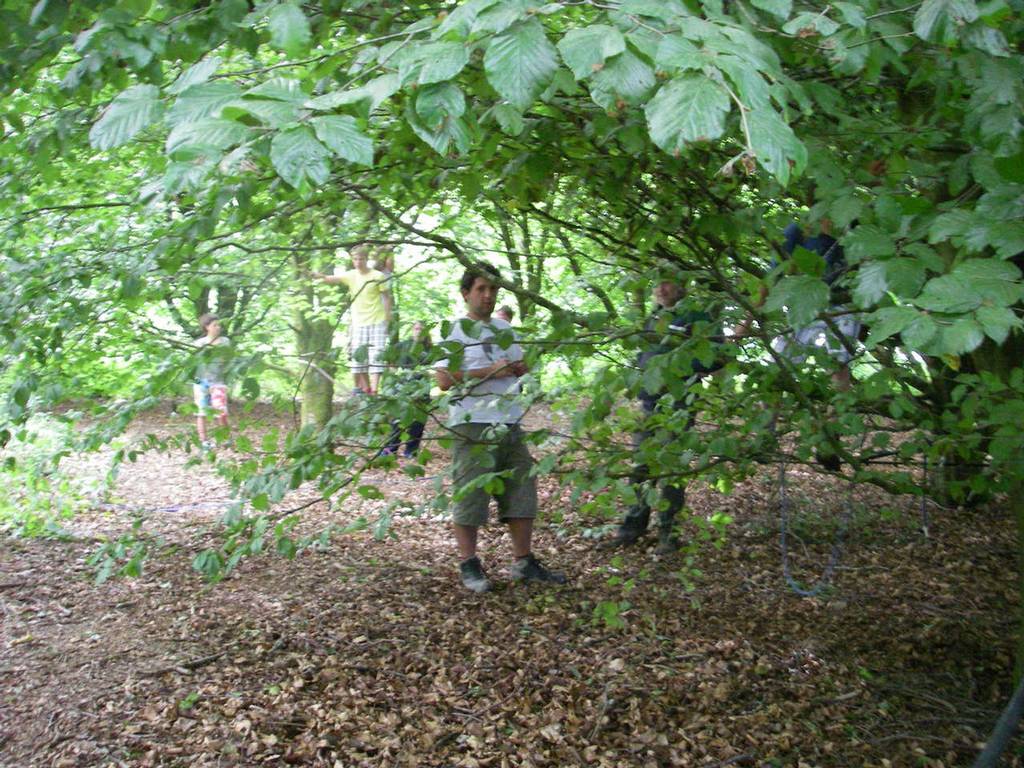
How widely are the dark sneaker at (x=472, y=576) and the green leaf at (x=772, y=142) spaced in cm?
402

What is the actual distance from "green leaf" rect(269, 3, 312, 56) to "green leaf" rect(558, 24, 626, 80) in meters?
0.70

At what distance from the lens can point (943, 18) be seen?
1843 millimetres

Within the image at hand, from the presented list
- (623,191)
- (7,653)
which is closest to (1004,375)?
(623,191)

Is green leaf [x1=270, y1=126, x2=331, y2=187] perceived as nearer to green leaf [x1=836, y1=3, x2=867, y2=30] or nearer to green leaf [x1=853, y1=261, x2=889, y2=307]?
green leaf [x1=836, y1=3, x2=867, y2=30]

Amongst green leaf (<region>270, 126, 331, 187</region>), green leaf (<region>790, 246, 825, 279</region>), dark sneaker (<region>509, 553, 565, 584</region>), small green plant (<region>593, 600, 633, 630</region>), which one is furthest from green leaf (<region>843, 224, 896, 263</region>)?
dark sneaker (<region>509, 553, 565, 584</region>)

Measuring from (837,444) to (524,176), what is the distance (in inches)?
59.4

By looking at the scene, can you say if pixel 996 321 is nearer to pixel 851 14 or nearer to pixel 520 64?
pixel 851 14

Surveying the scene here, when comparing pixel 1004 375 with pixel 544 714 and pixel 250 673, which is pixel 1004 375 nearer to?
pixel 544 714

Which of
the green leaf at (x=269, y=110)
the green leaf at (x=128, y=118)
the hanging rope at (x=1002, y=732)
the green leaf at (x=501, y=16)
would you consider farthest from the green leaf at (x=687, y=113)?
the hanging rope at (x=1002, y=732)

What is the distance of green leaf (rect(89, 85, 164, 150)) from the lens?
5.20 ft

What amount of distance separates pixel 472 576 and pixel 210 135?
13.2 ft

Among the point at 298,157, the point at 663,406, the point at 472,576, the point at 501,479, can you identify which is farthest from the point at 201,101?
the point at 472,576

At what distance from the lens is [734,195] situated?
155 inches

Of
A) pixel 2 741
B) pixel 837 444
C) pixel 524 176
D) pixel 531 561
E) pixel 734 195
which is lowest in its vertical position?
pixel 531 561
